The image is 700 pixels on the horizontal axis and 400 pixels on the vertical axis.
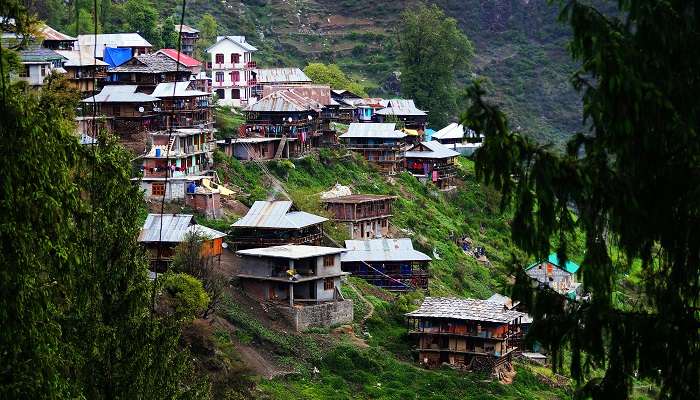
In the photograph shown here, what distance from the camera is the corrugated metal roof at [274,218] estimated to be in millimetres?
52997

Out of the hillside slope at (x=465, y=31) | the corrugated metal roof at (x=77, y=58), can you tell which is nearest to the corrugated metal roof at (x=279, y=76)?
the corrugated metal roof at (x=77, y=58)

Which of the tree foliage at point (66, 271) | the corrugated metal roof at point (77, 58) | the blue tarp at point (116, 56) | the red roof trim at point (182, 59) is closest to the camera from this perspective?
the tree foliage at point (66, 271)

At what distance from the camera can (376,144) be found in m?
79.6

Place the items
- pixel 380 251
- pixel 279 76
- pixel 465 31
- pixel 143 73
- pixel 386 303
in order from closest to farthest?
1. pixel 386 303
2. pixel 380 251
3. pixel 143 73
4. pixel 279 76
5. pixel 465 31

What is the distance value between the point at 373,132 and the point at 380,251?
21.5m

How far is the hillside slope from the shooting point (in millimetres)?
127562

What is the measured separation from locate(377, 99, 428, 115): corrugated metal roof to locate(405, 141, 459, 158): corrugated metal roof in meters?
7.06

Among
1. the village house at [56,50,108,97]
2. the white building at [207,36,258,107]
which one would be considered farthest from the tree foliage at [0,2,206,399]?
the white building at [207,36,258,107]

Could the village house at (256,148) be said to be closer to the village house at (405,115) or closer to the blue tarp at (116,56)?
→ the blue tarp at (116,56)

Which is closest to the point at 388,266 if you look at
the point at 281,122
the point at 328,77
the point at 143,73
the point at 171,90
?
the point at 171,90

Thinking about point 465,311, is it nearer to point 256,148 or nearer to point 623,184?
point 256,148

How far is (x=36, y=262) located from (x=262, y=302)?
122ft

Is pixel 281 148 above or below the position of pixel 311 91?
below

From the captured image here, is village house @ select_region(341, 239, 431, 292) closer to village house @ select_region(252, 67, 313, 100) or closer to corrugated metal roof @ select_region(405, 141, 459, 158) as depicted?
corrugated metal roof @ select_region(405, 141, 459, 158)
